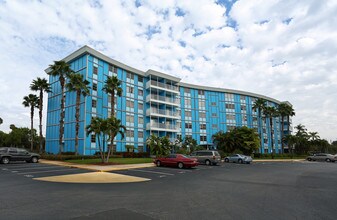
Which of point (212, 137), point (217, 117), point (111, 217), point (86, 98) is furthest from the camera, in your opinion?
point (217, 117)

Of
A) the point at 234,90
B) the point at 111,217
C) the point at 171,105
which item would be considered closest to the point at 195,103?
the point at 171,105

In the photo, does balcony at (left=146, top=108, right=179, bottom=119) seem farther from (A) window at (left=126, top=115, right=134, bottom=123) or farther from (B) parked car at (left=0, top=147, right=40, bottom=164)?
(B) parked car at (left=0, top=147, right=40, bottom=164)

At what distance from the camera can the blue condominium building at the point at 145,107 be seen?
3925 cm

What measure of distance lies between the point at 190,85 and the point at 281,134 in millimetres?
41532

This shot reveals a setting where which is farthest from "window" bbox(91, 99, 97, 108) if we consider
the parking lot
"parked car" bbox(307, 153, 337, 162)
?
"parked car" bbox(307, 153, 337, 162)

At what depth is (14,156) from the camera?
25.8 meters

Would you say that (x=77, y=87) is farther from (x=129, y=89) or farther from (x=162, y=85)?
(x=162, y=85)

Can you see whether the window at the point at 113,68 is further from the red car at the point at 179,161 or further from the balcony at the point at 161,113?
the red car at the point at 179,161

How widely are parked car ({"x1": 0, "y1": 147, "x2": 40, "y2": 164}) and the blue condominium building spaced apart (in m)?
9.19

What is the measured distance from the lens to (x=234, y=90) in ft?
210

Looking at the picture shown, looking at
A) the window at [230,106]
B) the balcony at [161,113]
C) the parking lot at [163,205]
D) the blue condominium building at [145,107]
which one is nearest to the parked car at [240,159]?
the blue condominium building at [145,107]

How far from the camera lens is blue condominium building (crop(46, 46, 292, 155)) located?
3925 centimetres

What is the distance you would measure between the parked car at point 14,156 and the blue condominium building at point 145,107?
30.2 feet

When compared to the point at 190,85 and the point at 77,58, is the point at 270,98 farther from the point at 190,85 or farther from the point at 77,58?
the point at 77,58
